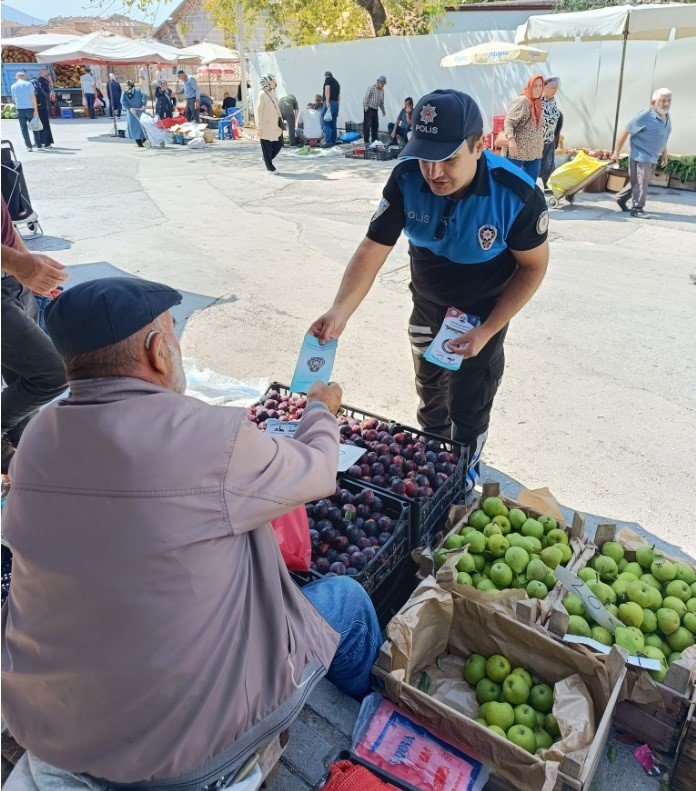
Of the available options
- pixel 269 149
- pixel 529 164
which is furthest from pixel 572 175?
pixel 269 149

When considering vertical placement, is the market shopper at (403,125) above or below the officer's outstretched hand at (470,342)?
above

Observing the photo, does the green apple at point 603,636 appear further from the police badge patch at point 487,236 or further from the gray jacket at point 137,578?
the police badge patch at point 487,236

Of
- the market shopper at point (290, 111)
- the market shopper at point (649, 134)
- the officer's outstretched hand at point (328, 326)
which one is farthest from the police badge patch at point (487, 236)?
the market shopper at point (290, 111)

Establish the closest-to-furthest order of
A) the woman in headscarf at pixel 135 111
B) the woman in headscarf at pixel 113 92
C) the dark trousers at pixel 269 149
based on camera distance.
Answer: the dark trousers at pixel 269 149 < the woman in headscarf at pixel 135 111 < the woman in headscarf at pixel 113 92

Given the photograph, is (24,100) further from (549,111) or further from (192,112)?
(549,111)

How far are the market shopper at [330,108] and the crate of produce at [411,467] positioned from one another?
16948mm

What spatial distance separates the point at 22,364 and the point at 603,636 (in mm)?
3289

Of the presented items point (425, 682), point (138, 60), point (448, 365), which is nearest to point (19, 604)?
point (425, 682)

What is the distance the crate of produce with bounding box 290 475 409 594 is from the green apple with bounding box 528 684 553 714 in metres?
0.74

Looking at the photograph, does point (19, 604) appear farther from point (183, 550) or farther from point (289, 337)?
point (289, 337)

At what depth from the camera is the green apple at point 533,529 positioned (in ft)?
10.0

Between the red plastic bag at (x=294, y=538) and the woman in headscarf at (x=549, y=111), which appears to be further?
the woman in headscarf at (x=549, y=111)

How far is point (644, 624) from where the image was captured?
103 inches

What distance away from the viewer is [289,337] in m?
6.29
